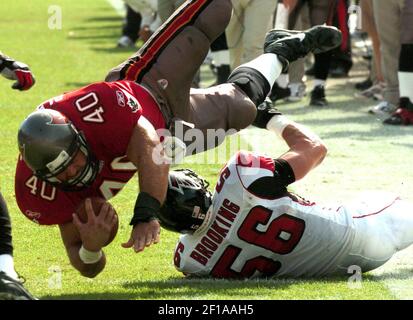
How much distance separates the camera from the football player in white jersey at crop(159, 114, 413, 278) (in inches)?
193

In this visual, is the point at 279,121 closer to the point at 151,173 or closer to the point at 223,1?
the point at 223,1

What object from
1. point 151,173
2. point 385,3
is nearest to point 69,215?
point 151,173

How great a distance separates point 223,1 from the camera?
6039mm

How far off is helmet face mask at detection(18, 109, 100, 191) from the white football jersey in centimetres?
66

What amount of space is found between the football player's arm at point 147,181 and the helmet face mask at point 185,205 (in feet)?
0.61

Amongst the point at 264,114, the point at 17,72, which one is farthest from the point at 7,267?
the point at 264,114

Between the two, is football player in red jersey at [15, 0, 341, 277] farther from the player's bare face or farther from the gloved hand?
the gloved hand

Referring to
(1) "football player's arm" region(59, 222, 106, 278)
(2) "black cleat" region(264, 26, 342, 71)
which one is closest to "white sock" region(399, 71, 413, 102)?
(2) "black cleat" region(264, 26, 342, 71)

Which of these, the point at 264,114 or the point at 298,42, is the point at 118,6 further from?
the point at 264,114

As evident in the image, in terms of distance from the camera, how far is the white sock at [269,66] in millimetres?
6141

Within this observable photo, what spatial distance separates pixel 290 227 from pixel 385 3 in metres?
4.88

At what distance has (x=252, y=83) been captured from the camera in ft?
19.7

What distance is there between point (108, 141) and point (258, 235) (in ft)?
2.51
